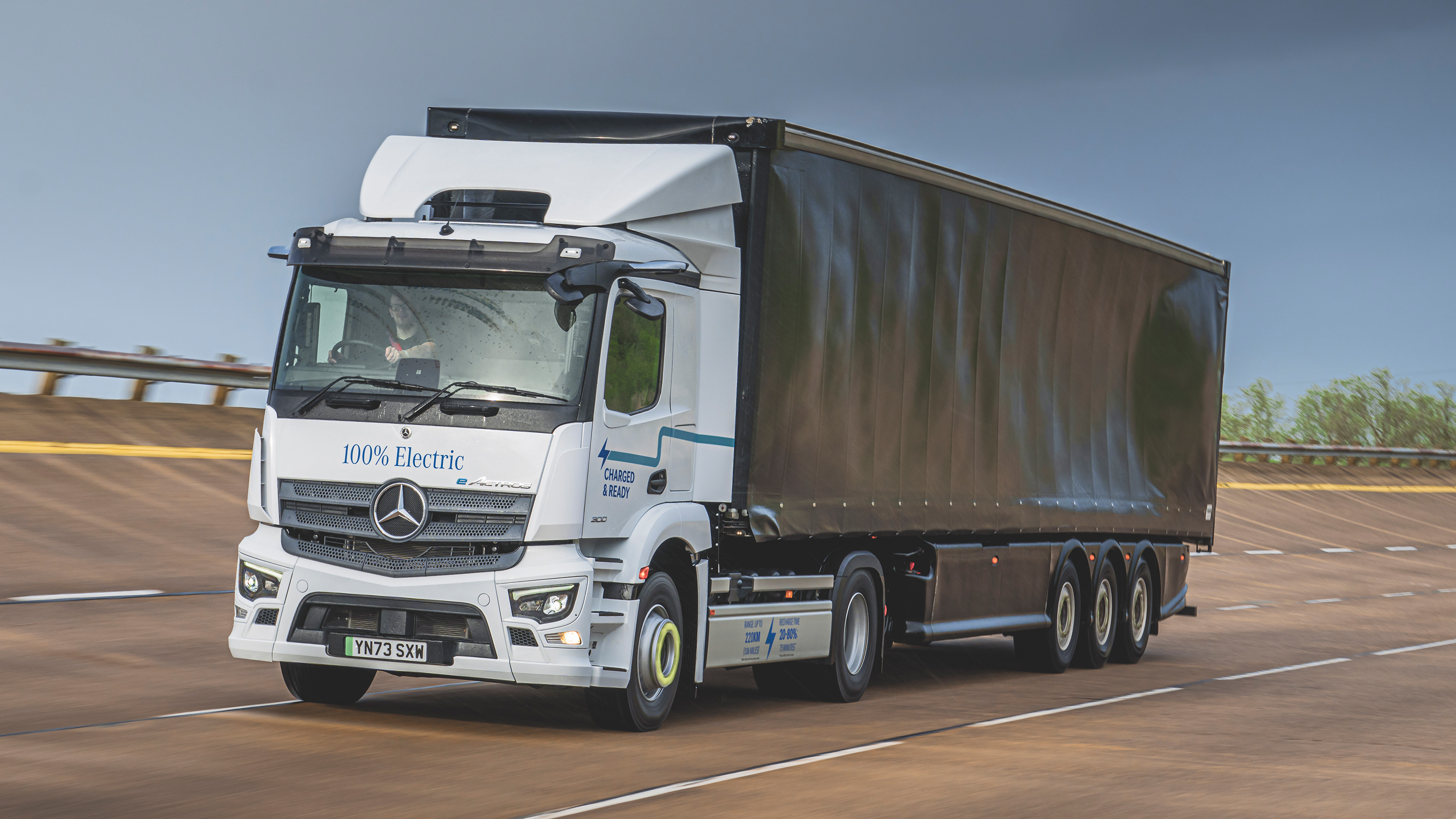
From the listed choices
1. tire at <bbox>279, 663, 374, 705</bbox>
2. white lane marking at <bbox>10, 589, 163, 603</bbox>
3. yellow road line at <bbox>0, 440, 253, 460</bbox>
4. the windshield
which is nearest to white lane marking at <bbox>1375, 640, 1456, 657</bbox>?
tire at <bbox>279, 663, 374, 705</bbox>

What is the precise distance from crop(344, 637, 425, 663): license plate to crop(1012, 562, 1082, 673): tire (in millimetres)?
7515

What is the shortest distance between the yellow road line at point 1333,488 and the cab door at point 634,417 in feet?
109

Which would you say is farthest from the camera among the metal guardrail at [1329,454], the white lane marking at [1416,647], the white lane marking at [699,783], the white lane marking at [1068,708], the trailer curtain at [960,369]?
the metal guardrail at [1329,454]

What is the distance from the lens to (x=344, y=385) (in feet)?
32.0

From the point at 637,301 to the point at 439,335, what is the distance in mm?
1154

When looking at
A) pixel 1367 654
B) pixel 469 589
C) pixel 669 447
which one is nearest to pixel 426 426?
pixel 469 589

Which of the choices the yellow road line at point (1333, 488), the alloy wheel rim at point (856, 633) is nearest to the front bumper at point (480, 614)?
the alloy wheel rim at point (856, 633)

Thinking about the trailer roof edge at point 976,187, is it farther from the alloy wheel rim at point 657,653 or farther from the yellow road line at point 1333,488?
the yellow road line at point 1333,488

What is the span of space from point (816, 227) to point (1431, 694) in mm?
6608

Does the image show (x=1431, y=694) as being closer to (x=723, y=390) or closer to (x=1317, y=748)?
(x=1317, y=748)

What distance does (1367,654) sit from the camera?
17.9 meters

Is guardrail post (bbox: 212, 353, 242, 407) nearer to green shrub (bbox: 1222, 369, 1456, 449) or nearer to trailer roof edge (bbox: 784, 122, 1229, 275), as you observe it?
trailer roof edge (bbox: 784, 122, 1229, 275)

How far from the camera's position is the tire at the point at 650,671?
995cm

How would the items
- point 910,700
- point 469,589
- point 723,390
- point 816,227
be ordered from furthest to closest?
point 910,700 → point 816,227 → point 723,390 → point 469,589
